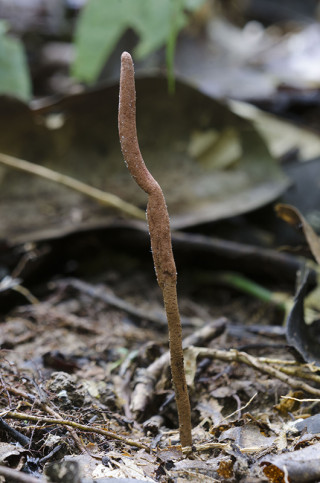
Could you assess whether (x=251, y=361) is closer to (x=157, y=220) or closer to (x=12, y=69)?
(x=157, y=220)

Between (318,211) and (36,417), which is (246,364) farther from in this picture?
(318,211)

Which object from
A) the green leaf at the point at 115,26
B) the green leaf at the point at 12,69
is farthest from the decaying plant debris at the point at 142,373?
the green leaf at the point at 12,69

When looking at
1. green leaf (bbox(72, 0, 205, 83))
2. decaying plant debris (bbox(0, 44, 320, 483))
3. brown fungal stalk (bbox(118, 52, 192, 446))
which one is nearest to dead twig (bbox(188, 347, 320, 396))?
decaying plant debris (bbox(0, 44, 320, 483))

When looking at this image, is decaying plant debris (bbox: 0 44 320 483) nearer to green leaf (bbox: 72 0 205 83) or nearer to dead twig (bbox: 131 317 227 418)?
dead twig (bbox: 131 317 227 418)

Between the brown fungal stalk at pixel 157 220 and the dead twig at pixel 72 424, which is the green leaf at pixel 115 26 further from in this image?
the dead twig at pixel 72 424

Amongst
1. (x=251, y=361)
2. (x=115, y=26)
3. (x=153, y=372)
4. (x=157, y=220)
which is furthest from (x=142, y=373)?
(x=115, y=26)
